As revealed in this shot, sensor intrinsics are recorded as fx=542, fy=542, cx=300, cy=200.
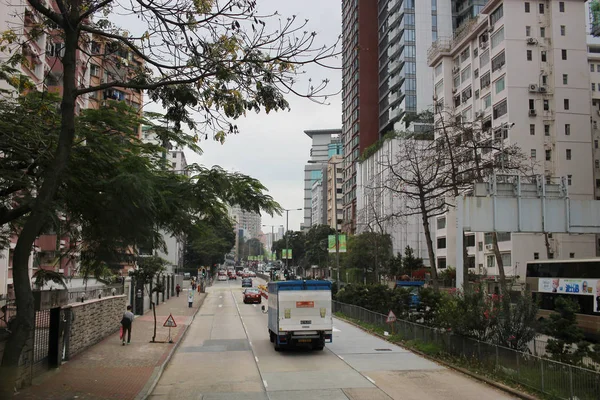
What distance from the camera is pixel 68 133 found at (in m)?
9.11

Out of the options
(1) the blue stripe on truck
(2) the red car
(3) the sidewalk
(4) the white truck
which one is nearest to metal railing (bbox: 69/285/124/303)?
(3) the sidewalk

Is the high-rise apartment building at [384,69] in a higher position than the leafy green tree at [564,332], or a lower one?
higher

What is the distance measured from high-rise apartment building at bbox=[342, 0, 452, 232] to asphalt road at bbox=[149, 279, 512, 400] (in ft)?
186

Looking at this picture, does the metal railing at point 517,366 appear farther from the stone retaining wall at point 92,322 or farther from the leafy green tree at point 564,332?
the stone retaining wall at point 92,322

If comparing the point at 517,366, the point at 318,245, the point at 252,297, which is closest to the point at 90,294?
the point at 517,366

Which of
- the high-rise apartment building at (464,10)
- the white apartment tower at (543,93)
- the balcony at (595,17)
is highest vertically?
the high-rise apartment building at (464,10)

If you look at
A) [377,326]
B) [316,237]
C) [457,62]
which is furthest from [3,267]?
[316,237]

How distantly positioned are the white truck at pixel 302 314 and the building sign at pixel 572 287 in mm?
11214

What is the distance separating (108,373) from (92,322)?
6095 mm

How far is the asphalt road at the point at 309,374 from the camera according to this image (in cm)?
1328

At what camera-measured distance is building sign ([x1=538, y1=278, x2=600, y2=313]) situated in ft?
73.6

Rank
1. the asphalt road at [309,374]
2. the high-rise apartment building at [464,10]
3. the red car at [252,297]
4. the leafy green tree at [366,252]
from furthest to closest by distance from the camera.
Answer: the high-rise apartment building at [464,10] → the leafy green tree at [366,252] → the red car at [252,297] → the asphalt road at [309,374]

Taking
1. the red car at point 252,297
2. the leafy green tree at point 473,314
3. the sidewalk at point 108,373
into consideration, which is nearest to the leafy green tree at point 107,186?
the sidewalk at point 108,373

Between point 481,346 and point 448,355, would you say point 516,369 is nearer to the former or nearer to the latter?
point 481,346
